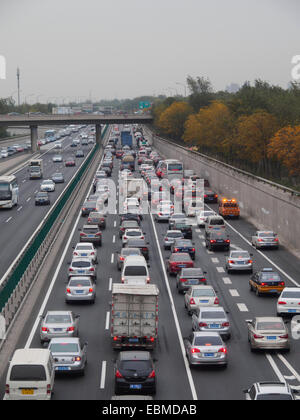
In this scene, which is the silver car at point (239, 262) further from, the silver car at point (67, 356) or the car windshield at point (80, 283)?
the silver car at point (67, 356)

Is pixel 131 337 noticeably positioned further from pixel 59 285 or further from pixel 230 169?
pixel 230 169

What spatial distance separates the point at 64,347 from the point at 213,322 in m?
7.38

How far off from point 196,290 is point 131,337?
268 inches

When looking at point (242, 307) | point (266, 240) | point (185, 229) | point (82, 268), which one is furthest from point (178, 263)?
point (185, 229)

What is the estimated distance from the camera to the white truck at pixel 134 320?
108ft

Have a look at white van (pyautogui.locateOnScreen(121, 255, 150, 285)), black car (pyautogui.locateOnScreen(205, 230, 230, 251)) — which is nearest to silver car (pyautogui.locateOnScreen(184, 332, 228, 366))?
white van (pyautogui.locateOnScreen(121, 255, 150, 285))

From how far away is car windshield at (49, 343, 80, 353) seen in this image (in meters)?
29.4

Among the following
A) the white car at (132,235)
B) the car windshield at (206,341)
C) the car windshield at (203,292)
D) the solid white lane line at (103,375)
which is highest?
the car windshield at (206,341)

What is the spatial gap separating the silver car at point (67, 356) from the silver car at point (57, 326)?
3382 mm

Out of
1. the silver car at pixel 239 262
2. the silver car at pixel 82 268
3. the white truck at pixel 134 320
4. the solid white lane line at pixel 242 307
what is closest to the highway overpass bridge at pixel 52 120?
the silver car at pixel 239 262

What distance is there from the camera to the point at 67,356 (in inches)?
1152

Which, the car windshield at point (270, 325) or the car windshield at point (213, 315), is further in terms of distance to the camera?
the car windshield at point (213, 315)

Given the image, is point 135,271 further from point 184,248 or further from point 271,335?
point 271,335

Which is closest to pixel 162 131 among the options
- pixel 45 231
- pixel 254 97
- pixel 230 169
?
pixel 254 97
